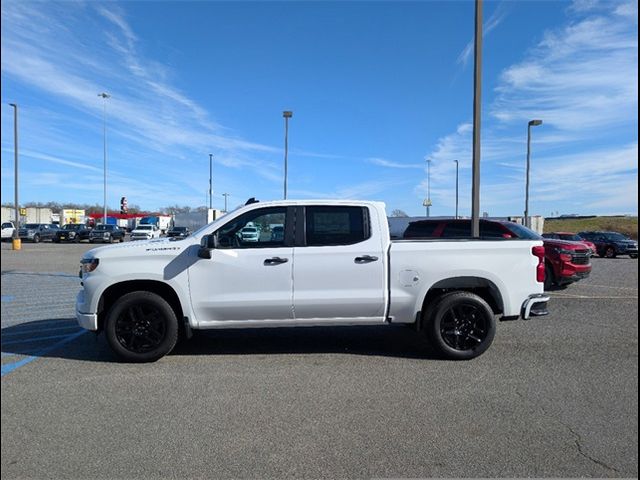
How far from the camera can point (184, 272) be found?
18.1ft

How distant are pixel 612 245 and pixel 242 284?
28003 millimetres

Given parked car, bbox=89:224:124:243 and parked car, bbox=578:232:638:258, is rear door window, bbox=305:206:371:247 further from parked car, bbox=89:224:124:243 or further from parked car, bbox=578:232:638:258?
parked car, bbox=89:224:124:243

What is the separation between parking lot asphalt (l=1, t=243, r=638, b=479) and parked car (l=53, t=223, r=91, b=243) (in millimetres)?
39256

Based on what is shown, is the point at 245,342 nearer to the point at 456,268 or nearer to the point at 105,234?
the point at 456,268

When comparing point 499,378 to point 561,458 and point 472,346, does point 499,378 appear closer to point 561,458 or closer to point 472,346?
point 472,346

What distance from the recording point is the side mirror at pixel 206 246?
5406mm

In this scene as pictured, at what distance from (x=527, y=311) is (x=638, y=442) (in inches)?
93.7

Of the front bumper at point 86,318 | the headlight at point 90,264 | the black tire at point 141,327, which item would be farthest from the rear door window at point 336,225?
the front bumper at point 86,318

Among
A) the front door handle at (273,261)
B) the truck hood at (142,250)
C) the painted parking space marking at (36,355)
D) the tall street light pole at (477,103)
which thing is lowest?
the painted parking space marking at (36,355)

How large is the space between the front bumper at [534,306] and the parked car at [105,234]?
41.8 metres

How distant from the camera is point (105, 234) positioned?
4166cm

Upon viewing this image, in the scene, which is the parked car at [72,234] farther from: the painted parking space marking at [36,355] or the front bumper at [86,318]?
the front bumper at [86,318]

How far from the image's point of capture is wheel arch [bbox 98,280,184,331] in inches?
221

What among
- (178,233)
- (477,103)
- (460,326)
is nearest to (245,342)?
(460,326)
